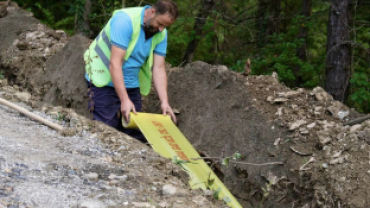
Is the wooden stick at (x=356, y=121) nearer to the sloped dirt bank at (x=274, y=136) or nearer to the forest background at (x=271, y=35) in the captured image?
the sloped dirt bank at (x=274, y=136)

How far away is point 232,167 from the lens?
415 centimetres

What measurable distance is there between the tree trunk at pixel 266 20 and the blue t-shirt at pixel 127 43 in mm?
3643

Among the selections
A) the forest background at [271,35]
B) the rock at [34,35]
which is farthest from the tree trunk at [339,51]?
the rock at [34,35]

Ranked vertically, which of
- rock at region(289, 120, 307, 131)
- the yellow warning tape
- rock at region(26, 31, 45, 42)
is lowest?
the yellow warning tape

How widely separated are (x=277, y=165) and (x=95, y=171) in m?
1.76

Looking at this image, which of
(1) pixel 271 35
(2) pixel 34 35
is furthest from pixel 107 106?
(1) pixel 271 35

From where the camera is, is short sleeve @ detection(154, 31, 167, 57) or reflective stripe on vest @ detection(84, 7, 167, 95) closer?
reflective stripe on vest @ detection(84, 7, 167, 95)

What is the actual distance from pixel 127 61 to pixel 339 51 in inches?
117

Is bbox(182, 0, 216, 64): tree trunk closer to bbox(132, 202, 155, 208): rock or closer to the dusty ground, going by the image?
the dusty ground

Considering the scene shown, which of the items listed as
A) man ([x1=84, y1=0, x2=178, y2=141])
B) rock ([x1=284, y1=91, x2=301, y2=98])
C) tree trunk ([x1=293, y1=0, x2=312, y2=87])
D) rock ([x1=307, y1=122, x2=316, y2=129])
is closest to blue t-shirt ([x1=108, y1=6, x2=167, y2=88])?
man ([x1=84, y1=0, x2=178, y2=141])

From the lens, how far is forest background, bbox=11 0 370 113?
5.84 meters

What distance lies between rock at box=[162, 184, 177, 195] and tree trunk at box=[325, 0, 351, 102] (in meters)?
3.72

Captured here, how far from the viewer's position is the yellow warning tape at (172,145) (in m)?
3.47

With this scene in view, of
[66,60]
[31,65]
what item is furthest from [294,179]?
[31,65]
